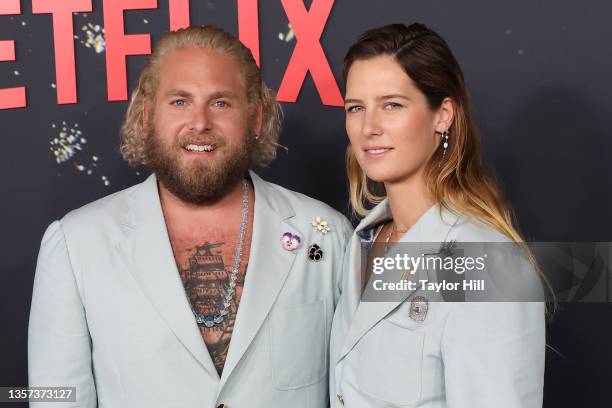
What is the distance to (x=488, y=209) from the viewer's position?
1.93 m

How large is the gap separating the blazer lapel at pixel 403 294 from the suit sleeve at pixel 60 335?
664 mm

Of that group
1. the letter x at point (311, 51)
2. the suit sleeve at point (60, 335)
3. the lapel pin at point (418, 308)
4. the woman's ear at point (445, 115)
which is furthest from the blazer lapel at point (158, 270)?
the letter x at point (311, 51)

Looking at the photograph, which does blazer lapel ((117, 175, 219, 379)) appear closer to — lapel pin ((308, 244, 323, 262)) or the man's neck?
the man's neck

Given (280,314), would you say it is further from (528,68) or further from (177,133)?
(528,68)

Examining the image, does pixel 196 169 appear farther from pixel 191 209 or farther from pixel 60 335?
pixel 60 335

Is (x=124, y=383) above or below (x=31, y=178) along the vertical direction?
below

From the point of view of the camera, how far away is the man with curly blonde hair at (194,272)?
6.90 ft

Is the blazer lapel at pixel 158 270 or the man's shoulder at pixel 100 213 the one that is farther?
the man's shoulder at pixel 100 213

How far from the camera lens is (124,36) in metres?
2.90

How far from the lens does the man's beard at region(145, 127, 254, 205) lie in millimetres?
2234

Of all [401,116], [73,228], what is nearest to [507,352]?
[401,116]

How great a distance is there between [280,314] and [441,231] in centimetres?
51

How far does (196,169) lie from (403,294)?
0.67 meters

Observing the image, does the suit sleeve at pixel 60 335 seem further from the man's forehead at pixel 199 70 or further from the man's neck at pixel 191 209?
the man's forehead at pixel 199 70
